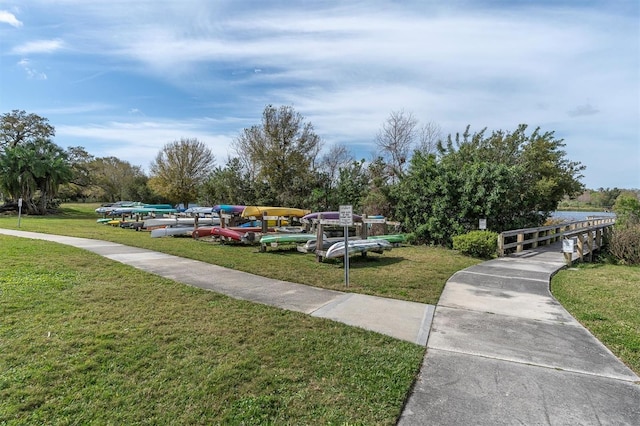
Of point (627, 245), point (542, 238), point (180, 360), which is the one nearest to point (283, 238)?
point (180, 360)

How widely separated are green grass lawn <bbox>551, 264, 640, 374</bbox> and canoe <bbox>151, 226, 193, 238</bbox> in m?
13.7

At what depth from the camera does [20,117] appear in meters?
35.2

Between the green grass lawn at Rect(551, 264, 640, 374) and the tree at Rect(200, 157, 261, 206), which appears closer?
the green grass lawn at Rect(551, 264, 640, 374)

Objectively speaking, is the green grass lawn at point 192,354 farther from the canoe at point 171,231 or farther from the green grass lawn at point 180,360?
the canoe at point 171,231

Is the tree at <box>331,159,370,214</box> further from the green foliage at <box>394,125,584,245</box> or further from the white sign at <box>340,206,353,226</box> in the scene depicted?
the white sign at <box>340,206,353,226</box>

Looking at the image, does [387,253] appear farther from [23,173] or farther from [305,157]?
[23,173]

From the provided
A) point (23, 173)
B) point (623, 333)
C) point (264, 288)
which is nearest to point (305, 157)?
point (264, 288)

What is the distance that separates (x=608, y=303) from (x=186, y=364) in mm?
6793

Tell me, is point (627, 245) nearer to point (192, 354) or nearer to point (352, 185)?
point (352, 185)

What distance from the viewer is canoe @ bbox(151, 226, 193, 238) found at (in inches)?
564

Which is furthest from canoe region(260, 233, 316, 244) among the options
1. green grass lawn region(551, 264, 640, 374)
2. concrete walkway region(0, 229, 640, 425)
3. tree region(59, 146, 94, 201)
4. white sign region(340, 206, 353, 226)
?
tree region(59, 146, 94, 201)

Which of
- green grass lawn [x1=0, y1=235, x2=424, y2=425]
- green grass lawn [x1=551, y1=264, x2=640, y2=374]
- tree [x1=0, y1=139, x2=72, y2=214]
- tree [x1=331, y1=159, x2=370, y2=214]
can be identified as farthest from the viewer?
tree [x1=0, y1=139, x2=72, y2=214]

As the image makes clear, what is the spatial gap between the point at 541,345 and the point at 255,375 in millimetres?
3333

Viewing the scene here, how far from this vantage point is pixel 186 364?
129 inches
